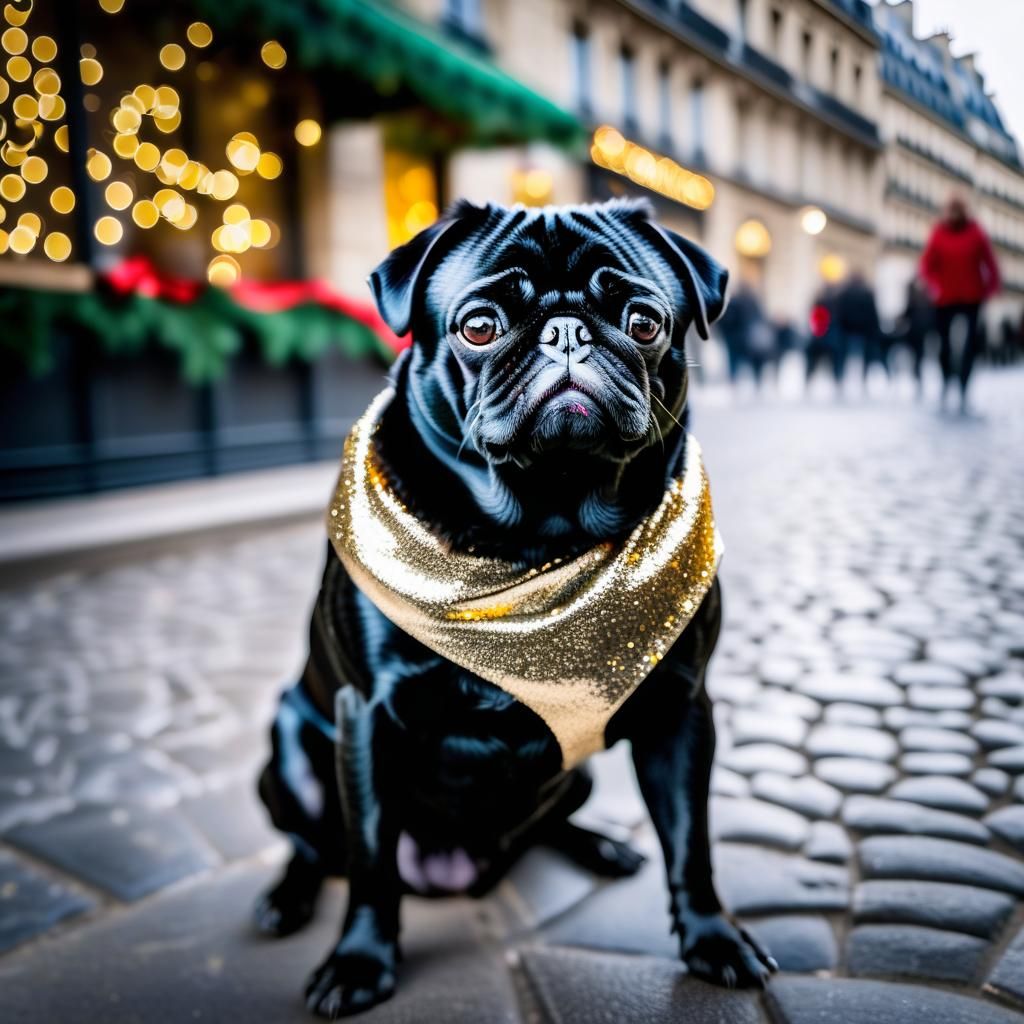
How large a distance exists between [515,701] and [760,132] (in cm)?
2400

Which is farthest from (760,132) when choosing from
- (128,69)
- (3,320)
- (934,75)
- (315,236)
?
(934,75)

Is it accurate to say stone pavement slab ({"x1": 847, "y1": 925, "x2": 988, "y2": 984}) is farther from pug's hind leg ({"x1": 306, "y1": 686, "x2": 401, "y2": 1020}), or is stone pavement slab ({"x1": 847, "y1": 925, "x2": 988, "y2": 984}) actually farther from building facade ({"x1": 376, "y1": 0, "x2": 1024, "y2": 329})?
building facade ({"x1": 376, "y1": 0, "x2": 1024, "y2": 329})

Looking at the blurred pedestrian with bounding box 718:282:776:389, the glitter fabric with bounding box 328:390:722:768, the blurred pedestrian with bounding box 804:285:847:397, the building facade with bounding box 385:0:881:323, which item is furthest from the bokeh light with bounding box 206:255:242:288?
the blurred pedestrian with bounding box 804:285:847:397

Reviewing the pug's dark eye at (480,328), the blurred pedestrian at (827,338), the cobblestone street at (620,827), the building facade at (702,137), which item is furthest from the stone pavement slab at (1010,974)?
the blurred pedestrian at (827,338)

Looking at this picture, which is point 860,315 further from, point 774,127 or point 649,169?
point 774,127

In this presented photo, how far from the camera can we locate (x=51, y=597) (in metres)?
4.73

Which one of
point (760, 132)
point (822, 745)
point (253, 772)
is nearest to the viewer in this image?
point (822, 745)

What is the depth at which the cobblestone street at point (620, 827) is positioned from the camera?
5.32 ft

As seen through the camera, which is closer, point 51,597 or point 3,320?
point 51,597

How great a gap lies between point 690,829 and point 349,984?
0.64 metres

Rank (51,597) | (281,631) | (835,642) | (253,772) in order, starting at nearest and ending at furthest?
(253,772), (835,642), (281,631), (51,597)

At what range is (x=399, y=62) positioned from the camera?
22.4 ft

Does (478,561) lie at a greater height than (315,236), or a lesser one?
lesser

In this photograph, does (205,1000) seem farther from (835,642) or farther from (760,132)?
(760,132)
